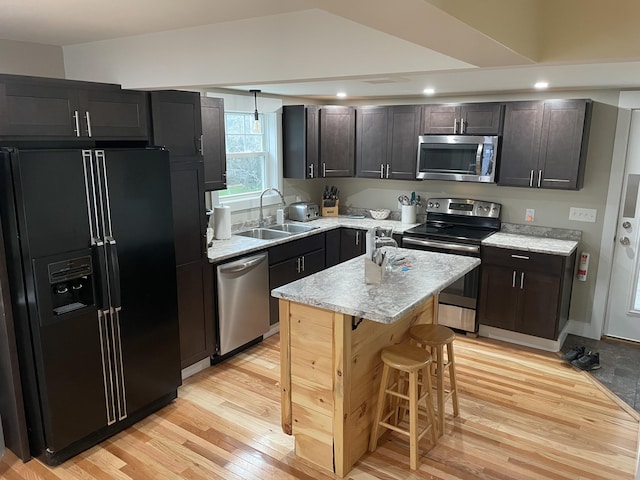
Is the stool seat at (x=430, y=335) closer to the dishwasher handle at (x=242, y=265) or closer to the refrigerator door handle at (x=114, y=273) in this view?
the dishwasher handle at (x=242, y=265)

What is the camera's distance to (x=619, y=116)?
4.16m

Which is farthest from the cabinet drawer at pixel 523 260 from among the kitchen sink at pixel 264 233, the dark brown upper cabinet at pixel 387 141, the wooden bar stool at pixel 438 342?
the kitchen sink at pixel 264 233

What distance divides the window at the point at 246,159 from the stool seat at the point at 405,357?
2521 millimetres

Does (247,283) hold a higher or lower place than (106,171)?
lower

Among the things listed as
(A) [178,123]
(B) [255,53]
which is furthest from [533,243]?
(A) [178,123]

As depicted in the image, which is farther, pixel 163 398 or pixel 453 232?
pixel 453 232

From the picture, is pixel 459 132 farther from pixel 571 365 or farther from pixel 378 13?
pixel 378 13

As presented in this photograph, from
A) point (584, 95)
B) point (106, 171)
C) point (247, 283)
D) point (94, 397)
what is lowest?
point (94, 397)

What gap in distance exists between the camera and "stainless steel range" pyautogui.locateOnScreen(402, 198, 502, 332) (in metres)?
4.46

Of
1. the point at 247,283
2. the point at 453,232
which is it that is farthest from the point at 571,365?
the point at 247,283

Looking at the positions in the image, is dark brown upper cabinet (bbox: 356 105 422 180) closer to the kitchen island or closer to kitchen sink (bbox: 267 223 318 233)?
kitchen sink (bbox: 267 223 318 233)

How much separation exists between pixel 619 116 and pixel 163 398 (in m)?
4.39

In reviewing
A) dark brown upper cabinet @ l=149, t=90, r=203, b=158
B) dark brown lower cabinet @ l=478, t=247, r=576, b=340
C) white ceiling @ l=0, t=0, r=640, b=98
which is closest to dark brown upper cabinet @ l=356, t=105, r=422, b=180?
dark brown lower cabinet @ l=478, t=247, r=576, b=340

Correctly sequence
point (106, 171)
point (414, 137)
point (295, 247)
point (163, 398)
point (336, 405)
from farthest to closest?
point (414, 137) < point (295, 247) < point (163, 398) < point (106, 171) < point (336, 405)
